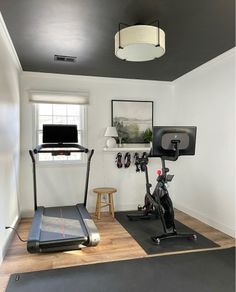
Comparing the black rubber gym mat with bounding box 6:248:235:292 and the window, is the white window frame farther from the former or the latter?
the black rubber gym mat with bounding box 6:248:235:292

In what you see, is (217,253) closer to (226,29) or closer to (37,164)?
(226,29)

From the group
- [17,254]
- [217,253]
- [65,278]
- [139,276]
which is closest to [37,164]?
[17,254]

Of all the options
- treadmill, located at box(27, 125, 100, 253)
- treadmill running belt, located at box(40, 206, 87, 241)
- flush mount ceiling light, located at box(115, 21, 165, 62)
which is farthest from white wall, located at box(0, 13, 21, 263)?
flush mount ceiling light, located at box(115, 21, 165, 62)

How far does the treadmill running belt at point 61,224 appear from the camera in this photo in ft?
9.97

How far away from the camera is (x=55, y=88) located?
459 centimetres

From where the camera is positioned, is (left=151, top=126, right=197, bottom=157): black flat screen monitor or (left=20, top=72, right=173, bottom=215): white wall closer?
(left=151, top=126, right=197, bottom=157): black flat screen monitor

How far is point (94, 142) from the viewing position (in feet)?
15.8

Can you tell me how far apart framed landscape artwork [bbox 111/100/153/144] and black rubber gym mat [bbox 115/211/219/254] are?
165 cm

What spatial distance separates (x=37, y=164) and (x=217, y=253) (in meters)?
3.32

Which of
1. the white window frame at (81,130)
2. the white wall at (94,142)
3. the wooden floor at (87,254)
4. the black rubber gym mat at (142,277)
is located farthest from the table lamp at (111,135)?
the black rubber gym mat at (142,277)

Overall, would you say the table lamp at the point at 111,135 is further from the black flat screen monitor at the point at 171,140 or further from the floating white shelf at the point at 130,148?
the black flat screen monitor at the point at 171,140

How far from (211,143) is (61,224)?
2.65 m

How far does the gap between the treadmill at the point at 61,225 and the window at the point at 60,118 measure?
1.51 ft

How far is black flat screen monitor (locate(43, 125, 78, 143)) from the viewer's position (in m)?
4.14
